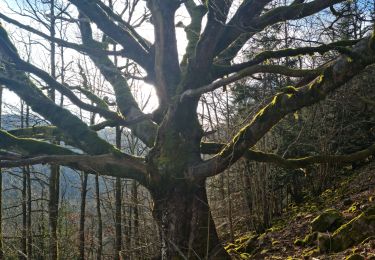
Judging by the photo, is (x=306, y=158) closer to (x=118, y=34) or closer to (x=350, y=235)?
(x=350, y=235)

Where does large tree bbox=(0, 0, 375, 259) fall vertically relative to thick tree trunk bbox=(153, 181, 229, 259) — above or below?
above

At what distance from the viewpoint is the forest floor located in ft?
19.3

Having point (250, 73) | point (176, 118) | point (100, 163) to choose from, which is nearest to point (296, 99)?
point (250, 73)

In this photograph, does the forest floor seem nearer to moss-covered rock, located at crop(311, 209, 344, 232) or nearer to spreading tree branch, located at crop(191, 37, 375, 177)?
moss-covered rock, located at crop(311, 209, 344, 232)

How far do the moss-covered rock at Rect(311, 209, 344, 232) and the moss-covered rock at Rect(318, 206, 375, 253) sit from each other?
1.01 meters

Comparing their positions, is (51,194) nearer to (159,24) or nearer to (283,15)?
(159,24)

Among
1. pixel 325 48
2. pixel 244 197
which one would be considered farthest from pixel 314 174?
pixel 325 48

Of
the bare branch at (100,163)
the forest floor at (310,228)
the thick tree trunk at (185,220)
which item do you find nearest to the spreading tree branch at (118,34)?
the bare branch at (100,163)

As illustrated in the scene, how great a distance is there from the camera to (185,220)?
245 inches

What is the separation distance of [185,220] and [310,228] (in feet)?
10.5

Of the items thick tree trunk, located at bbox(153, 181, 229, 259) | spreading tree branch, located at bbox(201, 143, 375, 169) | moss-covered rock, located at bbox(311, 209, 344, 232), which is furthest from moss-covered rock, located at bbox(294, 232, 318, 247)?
thick tree trunk, located at bbox(153, 181, 229, 259)

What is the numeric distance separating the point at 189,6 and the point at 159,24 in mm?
1486

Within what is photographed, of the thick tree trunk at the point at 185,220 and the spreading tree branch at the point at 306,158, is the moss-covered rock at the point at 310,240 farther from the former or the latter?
the thick tree trunk at the point at 185,220

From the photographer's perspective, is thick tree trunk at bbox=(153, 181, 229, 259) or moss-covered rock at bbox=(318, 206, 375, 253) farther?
thick tree trunk at bbox=(153, 181, 229, 259)
